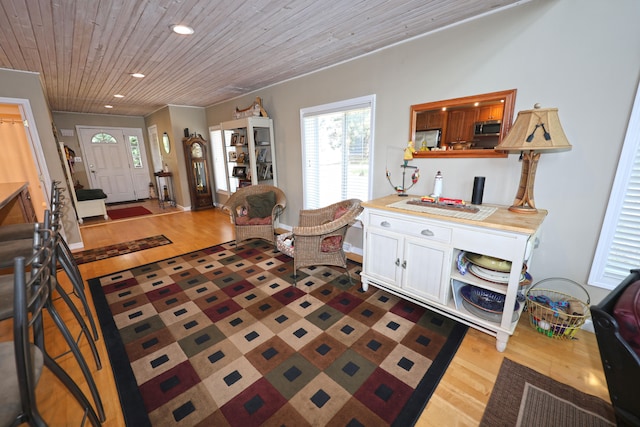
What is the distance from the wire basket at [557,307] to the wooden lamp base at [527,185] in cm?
67

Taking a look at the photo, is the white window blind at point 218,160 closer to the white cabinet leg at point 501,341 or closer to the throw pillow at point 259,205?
the throw pillow at point 259,205

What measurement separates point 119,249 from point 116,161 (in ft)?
16.5

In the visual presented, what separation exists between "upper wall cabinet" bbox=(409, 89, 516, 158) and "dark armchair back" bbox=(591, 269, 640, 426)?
1556 millimetres

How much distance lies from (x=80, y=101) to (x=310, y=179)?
17.5ft

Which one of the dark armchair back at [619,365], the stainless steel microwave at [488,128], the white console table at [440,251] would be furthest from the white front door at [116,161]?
the dark armchair back at [619,365]

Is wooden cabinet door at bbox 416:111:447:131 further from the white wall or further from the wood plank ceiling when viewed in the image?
the wood plank ceiling

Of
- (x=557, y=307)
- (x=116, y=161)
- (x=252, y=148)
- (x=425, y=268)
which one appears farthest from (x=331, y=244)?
(x=116, y=161)

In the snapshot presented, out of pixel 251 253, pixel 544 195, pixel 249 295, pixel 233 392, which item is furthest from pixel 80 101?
pixel 544 195

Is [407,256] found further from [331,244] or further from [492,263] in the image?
[331,244]

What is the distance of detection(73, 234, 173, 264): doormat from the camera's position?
11.5 feet

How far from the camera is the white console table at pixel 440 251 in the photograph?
1650 millimetres

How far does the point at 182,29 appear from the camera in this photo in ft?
7.01

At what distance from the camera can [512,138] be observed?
5.85 feet

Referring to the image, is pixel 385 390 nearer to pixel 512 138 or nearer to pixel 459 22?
pixel 512 138
